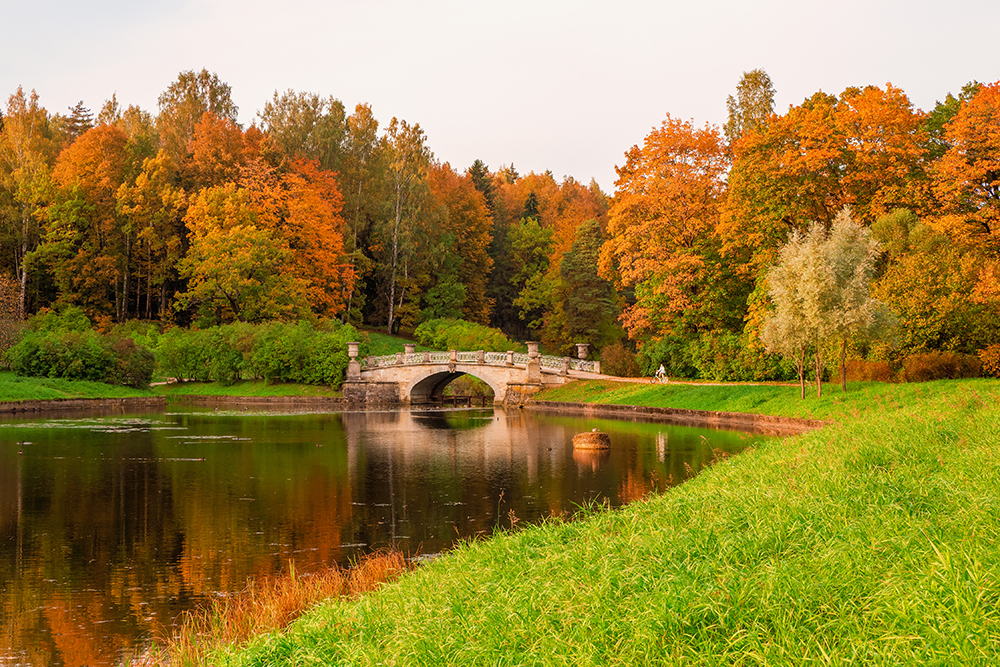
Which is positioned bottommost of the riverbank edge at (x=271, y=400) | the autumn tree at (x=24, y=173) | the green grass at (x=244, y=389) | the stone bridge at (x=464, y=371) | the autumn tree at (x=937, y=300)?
the riverbank edge at (x=271, y=400)

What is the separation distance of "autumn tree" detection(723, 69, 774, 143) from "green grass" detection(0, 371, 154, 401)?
38048mm

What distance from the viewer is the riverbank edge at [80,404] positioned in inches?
1453

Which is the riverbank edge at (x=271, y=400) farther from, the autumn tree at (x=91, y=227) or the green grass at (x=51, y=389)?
the autumn tree at (x=91, y=227)

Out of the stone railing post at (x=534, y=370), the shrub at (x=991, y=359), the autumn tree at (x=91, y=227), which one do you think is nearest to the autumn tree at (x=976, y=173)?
the shrub at (x=991, y=359)

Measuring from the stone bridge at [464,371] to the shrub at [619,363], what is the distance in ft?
2.05

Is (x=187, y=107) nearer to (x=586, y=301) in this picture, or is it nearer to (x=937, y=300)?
(x=586, y=301)

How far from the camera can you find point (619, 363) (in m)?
47.3

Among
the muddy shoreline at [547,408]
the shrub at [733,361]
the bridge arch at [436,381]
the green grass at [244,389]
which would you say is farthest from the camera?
the green grass at [244,389]

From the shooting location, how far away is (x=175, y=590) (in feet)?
34.5

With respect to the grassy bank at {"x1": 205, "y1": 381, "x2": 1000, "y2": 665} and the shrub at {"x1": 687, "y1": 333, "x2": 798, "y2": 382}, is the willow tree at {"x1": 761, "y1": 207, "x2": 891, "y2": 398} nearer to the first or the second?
the shrub at {"x1": 687, "y1": 333, "x2": 798, "y2": 382}

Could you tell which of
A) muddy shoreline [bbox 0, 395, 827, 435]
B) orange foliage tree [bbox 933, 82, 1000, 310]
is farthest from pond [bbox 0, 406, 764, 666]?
orange foliage tree [bbox 933, 82, 1000, 310]

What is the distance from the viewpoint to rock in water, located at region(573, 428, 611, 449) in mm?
24906

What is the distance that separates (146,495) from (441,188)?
62.8 metres

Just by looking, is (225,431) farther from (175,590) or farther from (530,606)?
(530,606)
